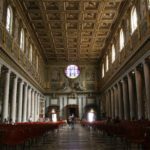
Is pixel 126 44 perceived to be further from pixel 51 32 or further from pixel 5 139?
pixel 5 139

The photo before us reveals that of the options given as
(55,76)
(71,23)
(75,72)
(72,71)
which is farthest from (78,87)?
(71,23)

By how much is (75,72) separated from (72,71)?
1.81 feet

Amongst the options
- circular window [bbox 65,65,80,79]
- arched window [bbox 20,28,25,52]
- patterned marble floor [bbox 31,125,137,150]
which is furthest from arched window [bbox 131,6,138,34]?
circular window [bbox 65,65,80,79]

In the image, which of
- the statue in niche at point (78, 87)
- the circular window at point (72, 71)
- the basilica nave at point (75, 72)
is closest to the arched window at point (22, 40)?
the basilica nave at point (75, 72)

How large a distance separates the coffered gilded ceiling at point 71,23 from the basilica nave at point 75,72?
0.30ft

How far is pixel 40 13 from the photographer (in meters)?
23.0

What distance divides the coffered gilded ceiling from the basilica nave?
9 cm

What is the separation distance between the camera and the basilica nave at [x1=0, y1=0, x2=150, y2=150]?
12.0 meters

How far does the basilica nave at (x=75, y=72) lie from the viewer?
12047 millimetres

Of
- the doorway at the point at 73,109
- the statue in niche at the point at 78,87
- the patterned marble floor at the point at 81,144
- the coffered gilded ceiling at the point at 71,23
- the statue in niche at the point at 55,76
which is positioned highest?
the coffered gilded ceiling at the point at 71,23

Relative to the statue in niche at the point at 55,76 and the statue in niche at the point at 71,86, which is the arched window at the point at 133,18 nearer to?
the statue in niche at the point at 71,86

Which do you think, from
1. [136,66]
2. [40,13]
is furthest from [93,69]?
[136,66]

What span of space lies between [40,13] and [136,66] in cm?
1073

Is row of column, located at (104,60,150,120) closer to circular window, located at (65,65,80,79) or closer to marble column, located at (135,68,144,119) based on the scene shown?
marble column, located at (135,68,144,119)
